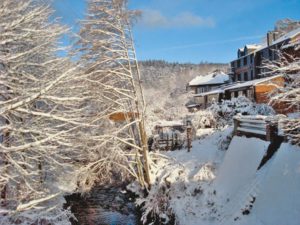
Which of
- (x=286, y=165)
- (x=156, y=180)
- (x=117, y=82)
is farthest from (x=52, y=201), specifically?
(x=286, y=165)

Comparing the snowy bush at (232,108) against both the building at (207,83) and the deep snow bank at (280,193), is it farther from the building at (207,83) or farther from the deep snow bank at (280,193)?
the building at (207,83)

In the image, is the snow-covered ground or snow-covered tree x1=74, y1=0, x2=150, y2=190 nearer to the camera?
the snow-covered ground

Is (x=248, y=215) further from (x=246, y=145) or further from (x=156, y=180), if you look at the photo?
(x=156, y=180)

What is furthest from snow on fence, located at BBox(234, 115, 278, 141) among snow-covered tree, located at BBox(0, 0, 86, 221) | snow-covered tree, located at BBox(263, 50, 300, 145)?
snow-covered tree, located at BBox(0, 0, 86, 221)

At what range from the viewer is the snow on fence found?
38.5 feet

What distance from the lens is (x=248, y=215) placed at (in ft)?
32.6

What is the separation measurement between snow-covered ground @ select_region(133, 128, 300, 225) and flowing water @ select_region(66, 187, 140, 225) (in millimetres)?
1044

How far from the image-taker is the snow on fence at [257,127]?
11.7 meters

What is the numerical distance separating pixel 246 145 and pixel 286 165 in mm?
3684

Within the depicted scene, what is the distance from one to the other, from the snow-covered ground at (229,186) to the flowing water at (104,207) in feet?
3.42

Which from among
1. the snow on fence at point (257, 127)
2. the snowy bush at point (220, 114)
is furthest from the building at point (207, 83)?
the snow on fence at point (257, 127)

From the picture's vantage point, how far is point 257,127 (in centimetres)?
1375

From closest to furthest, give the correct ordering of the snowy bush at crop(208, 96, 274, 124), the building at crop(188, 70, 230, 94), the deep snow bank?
the deep snow bank, the snowy bush at crop(208, 96, 274, 124), the building at crop(188, 70, 230, 94)

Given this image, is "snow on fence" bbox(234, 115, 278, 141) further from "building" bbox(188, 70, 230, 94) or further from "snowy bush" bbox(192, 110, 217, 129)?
"building" bbox(188, 70, 230, 94)
